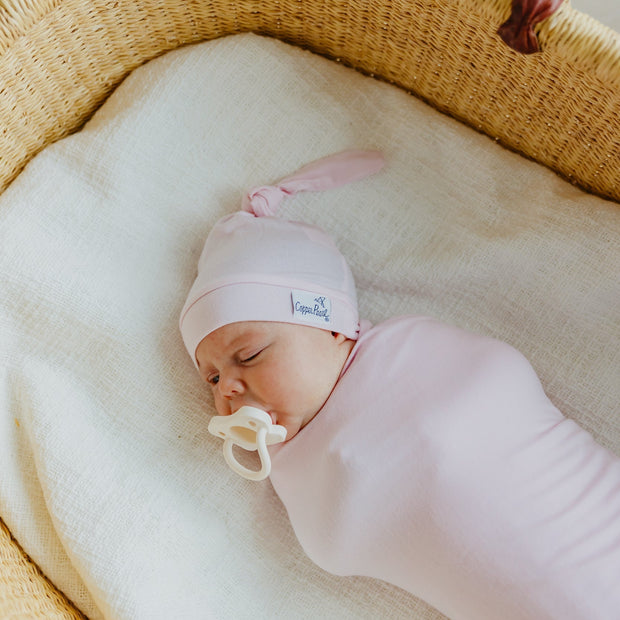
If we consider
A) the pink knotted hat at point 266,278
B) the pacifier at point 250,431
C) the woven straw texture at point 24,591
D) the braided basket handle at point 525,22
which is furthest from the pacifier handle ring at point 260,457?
the braided basket handle at point 525,22

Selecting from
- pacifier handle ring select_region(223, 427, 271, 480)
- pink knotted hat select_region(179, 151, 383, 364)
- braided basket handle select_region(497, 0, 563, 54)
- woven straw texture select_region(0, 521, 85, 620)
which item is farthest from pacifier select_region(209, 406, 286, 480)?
braided basket handle select_region(497, 0, 563, 54)

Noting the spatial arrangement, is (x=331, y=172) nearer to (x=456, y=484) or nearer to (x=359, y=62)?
(x=359, y=62)

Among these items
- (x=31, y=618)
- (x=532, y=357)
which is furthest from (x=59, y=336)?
(x=532, y=357)

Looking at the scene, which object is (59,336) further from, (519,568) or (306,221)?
(519,568)

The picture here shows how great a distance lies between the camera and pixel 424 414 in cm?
107

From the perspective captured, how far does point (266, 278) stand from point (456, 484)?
43cm

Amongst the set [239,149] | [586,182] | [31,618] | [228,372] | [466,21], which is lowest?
[31,618]

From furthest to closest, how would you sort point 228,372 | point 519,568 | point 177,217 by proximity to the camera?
point 177,217, point 228,372, point 519,568

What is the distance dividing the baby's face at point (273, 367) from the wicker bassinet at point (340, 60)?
1.57 ft

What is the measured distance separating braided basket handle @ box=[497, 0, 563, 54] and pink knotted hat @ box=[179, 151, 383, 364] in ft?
1.47

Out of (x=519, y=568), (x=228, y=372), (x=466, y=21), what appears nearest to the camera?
(x=519, y=568)

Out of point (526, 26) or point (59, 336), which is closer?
→ point (526, 26)

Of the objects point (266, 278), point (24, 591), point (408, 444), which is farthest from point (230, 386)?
point (24, 591)

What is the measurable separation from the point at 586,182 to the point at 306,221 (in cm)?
54
